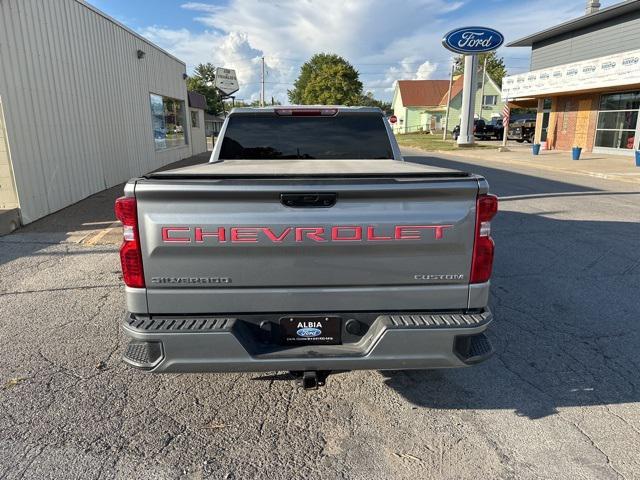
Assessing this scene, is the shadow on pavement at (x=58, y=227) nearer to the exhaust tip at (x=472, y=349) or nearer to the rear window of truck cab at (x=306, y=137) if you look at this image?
the rear window of truck cab at (x=306, y=137)

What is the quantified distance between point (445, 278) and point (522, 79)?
31.2m

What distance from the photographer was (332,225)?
241 centimetres

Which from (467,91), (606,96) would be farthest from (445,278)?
(467,91)

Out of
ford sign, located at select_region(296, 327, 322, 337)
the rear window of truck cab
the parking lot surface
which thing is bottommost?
the parking lot surface

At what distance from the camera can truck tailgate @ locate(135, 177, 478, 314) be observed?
93.5 inches

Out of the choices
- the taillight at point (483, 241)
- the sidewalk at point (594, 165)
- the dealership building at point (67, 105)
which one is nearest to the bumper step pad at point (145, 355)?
the taillight at point (483, 241)

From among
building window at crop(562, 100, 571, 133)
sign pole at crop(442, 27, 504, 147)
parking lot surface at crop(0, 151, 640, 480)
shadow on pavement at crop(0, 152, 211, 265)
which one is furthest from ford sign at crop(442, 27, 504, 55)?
parking lot surface at crop(0, 151, 640, 480)

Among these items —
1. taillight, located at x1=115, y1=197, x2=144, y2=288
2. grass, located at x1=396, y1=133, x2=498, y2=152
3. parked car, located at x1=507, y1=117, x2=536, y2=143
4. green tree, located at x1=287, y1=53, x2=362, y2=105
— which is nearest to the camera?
taillight, located at x1=115, y1=197, x2=144, y2=288

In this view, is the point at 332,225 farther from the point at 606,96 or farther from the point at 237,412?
the point at 606,96

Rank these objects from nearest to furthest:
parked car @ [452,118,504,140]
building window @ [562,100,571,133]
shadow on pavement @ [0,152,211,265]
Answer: shadow on pavement @ [0,152,211,265] < building window @ [562,100,571,133] < parked car @ [452,118,504,140]

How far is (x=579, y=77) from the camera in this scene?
23.7 m

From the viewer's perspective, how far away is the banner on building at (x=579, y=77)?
20312 millimetres

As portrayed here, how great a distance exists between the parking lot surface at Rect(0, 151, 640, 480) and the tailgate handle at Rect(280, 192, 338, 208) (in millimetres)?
1466

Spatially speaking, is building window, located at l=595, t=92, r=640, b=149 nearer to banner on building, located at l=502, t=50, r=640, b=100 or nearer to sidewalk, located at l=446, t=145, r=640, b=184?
sidewalk, located at l=446, t=145, r=640, b=184
